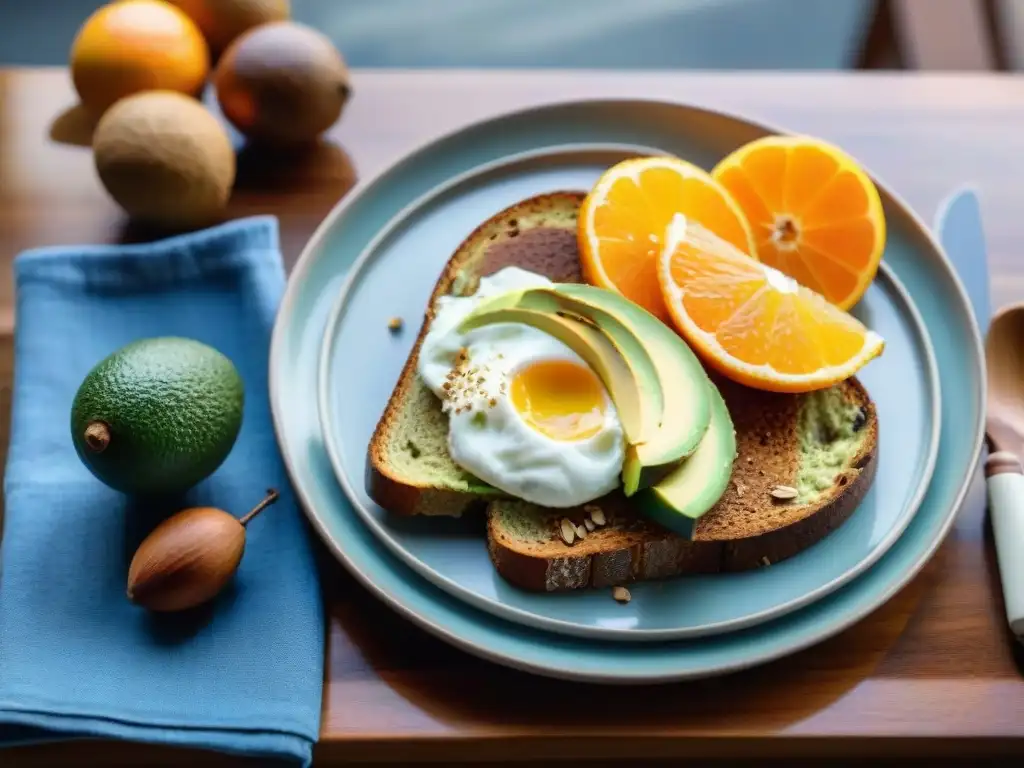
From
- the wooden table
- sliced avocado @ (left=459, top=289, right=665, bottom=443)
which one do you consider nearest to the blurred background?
the wooden table

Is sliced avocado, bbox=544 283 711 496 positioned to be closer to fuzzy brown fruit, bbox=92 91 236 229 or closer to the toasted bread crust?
the toasted bread crust

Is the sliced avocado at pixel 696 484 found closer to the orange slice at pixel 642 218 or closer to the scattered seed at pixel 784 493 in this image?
the scattered seed at pixel 784 493

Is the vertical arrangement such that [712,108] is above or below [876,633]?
above

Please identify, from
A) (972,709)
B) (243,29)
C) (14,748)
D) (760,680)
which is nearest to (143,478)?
(14,748)

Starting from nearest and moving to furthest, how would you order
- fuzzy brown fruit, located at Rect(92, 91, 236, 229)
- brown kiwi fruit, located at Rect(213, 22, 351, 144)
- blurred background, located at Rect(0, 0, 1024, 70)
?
fuzzy brown fruit, located at Rect(92, 91, 236, 229) → brown kiwi fruit, located at Rect(213, 22, 351, 144) → blurred background, located at Rect(0, 0, 1024, 70)

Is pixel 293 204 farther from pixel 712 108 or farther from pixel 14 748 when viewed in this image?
pixel 14 748

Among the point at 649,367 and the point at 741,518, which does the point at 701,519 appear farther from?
the point at 649,367

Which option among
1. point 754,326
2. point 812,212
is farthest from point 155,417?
point 812,212

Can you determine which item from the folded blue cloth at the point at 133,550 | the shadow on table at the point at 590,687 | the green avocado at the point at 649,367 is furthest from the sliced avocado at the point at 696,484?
the folded blue cloth at the point at 133,550
